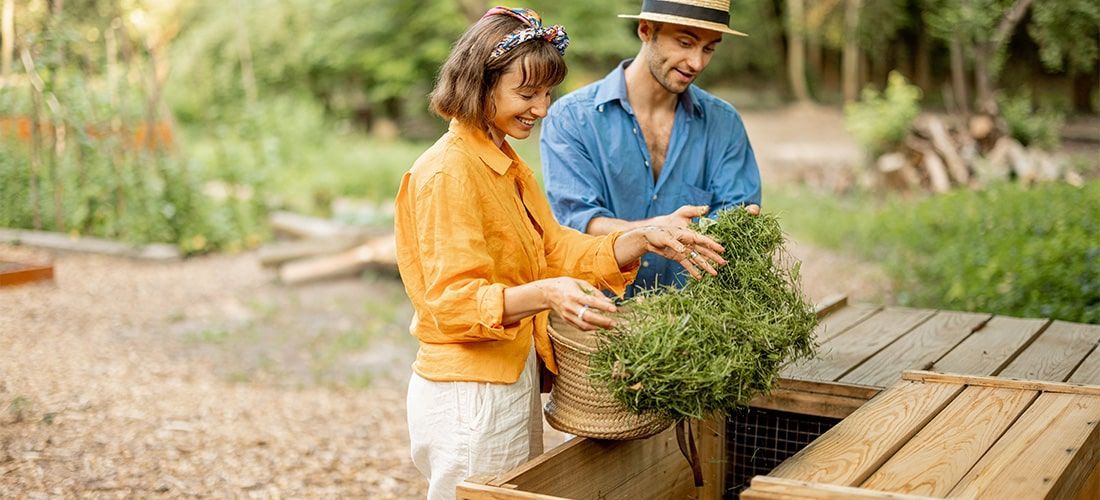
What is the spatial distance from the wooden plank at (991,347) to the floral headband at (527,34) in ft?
5.53

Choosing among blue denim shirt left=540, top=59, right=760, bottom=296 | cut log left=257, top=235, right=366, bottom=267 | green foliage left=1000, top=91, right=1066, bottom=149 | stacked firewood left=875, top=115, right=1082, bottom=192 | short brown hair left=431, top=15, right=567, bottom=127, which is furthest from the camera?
green foliage left=1000, top=91, right=1066, bottom=149

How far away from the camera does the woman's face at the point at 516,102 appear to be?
265cm

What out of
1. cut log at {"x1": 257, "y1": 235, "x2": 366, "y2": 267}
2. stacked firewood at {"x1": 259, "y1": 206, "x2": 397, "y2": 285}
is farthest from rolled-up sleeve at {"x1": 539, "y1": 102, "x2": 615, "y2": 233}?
cut log at {"x1": 257, "y1": 235, "x2": 366, "y2": 267}

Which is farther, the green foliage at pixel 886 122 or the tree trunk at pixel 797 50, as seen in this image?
the tree trunk at pixel 797 50

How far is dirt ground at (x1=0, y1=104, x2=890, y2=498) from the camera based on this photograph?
16.0ft

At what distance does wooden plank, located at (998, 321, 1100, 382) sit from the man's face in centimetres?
137

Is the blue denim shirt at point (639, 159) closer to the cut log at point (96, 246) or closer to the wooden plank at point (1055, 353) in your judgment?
the wooden plank at point (1055, 353)

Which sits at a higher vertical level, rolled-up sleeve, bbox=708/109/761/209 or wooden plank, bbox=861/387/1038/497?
rolled-up sleeve, bbox=708/109/761/209

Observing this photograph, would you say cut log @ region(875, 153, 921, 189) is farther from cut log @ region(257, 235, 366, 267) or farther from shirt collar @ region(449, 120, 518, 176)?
shirt collar @ region(449, 120, 518, 176)

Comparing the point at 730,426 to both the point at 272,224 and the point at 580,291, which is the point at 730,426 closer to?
the point at 580,291

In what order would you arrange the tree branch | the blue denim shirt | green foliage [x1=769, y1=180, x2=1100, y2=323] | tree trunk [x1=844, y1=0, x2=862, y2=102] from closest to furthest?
the blue denim shirt, green foliage [x1=769, y1=180, x2=1100, y2=323], the tree branch, tree trunk [x1=844, y1=0, x2=862, y2=102]

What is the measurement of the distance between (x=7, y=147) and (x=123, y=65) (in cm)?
158

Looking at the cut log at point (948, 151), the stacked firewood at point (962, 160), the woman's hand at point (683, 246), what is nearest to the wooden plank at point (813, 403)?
the woman's hand at point (683, 246)

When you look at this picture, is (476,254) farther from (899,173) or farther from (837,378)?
(899,173)
